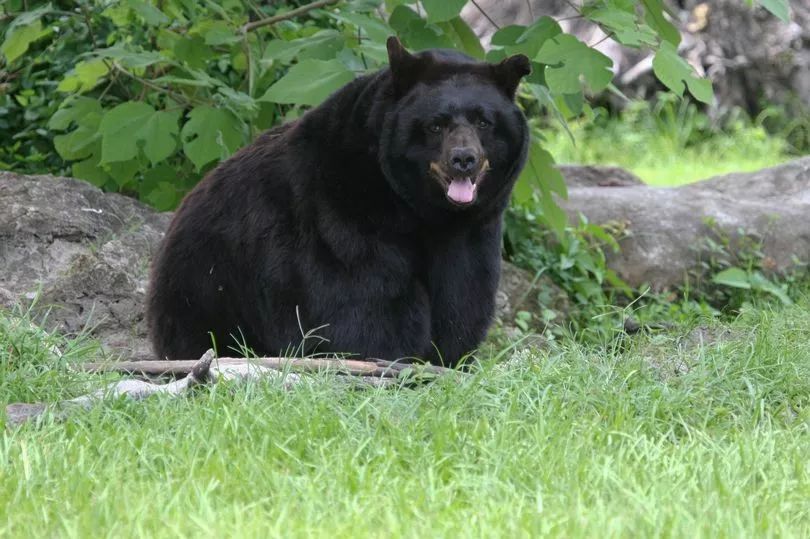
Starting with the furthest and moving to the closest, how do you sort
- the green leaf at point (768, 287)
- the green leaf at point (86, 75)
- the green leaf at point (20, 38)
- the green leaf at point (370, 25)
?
the green leaf at point (768, 287) < the green leaf at point (86, 75) < the green leaf at point (20, 38) < the green leaf at point (370, 25)

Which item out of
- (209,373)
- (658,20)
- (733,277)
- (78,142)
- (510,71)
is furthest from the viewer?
(733,277)

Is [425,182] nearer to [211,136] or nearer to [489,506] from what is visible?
[211,136]

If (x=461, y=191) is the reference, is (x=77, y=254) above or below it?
below

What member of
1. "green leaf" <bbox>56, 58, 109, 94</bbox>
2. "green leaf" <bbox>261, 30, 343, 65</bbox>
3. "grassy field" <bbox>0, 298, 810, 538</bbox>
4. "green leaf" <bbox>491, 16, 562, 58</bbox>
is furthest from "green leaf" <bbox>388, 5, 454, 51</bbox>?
"grassy field" <bbox>0, 298, 810, 538</bbox>

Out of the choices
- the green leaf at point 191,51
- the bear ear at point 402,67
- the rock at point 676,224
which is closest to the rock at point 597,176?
the rock at point 676,224

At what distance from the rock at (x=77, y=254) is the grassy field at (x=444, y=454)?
1746 millimetres

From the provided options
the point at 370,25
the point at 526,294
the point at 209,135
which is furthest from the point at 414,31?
the point at 526,294

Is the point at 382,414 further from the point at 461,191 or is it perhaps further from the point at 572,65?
the point at 572,65

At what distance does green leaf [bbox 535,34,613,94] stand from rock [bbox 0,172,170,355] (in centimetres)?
236

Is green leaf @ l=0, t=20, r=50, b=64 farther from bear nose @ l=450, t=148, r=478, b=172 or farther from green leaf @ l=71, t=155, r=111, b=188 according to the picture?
bear nose @ l=450, t=148, r=478, b=172

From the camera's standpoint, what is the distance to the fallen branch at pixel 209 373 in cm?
412

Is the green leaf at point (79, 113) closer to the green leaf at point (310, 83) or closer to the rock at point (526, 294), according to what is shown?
the green leaf at point (310, 83)

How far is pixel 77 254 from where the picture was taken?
6.63 m

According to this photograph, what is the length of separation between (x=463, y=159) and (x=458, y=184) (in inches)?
5.5
